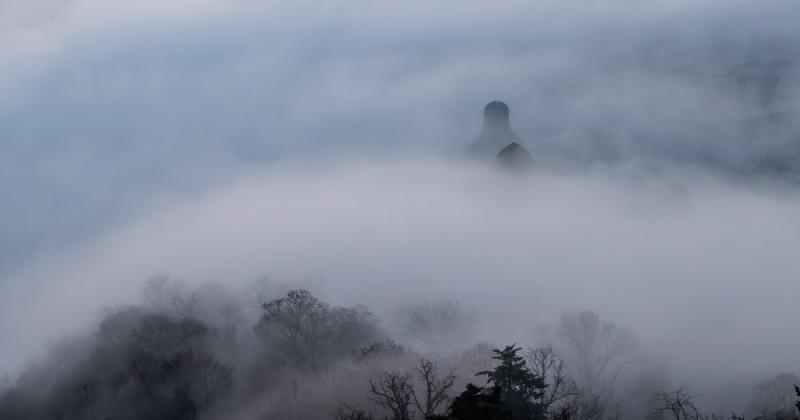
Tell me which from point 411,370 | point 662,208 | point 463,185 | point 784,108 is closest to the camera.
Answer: point 411,370

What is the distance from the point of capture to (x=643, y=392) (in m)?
53.5

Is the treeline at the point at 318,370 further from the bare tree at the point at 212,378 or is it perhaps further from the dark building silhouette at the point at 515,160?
the dark building silhouette at the point at 515,160

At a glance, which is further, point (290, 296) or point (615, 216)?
point (615, 216)

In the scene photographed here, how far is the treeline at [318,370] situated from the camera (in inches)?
1944

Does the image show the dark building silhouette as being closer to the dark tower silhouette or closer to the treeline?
the dark tower silhouette

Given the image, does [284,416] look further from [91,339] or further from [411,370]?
[91,339]

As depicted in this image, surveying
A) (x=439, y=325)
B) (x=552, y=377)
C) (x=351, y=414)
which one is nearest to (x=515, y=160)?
(x=439, y=325)

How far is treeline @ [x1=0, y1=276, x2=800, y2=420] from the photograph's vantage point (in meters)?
49.4

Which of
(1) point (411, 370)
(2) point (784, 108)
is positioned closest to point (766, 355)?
(1) point (411, 370)

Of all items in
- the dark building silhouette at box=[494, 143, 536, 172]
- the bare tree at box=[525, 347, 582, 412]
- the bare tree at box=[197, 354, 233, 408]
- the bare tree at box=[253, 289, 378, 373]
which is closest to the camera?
the bare tree at box=[525, 347, 582, 412]

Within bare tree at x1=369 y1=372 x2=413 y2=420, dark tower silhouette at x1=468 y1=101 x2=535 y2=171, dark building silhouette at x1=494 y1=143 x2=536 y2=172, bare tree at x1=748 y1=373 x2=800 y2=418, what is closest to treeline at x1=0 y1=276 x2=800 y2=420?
bare tree at x1=748 y1=373 x2=800 y2=418

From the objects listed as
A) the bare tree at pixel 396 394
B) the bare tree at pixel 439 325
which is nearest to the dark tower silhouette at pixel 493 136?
the bare tree at pixel 439 325

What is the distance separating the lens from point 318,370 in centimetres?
5647

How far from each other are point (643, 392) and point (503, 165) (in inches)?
1876
